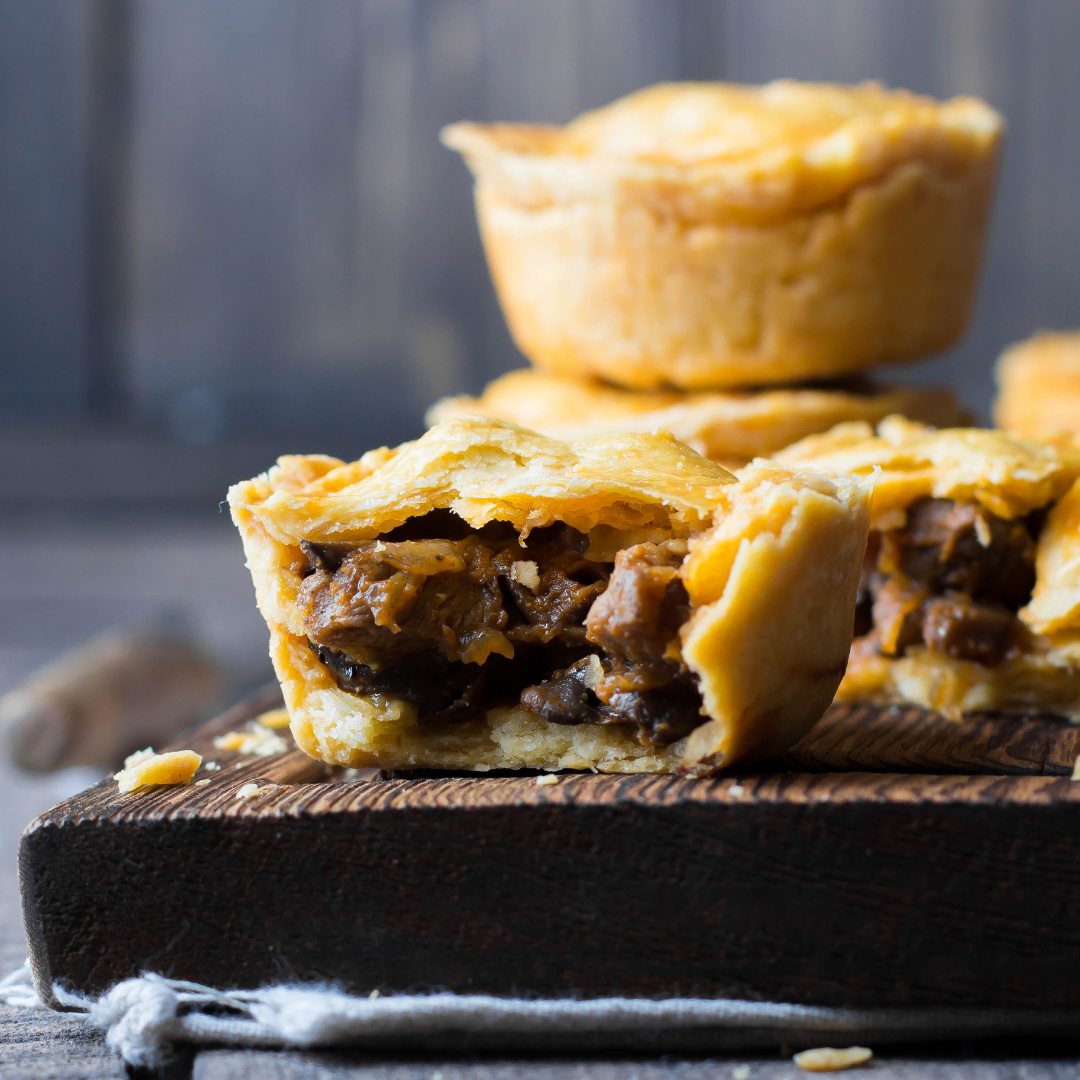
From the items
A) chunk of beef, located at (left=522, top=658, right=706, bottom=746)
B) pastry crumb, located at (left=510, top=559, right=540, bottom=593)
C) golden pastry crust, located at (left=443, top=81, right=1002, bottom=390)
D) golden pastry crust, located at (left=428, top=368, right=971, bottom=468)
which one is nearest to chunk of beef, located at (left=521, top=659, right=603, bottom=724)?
chunk of beef, located at (left=522, top=658, right=706, bottom=746)

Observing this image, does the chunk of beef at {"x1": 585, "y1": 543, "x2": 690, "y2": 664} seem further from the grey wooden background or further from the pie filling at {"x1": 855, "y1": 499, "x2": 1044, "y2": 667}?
the grey wooden background

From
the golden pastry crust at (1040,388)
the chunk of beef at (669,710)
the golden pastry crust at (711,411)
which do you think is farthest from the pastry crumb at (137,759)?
the golden pastry crust at (1040,388)

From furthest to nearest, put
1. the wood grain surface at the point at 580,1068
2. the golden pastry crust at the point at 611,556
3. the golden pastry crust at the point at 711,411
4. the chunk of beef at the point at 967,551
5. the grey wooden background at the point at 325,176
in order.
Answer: the grey wooden background at the point at 325,176 < the golden pastry crust at the point at 711,411 < the chunk of beef at the point at 967,551 < the golden pastry crust at the point at 611,556 < the wood grain surface at the point at 580,1068

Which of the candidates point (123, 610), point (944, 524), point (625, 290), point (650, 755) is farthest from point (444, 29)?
point (650, 755)

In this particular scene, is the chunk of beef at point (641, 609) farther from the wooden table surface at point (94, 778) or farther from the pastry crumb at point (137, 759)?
the pastry crumb at point (137, 759)

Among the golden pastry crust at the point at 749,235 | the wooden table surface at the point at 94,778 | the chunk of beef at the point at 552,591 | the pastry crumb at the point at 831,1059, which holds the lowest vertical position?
the wooden table surface at the point at 94,778

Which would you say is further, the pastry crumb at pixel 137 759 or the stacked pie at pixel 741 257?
the stacked pie at pixel 741 257

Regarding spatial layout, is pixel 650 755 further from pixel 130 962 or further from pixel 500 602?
pixel 130 962
